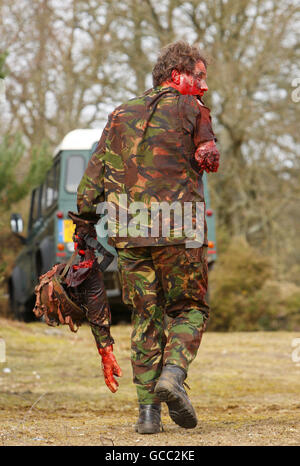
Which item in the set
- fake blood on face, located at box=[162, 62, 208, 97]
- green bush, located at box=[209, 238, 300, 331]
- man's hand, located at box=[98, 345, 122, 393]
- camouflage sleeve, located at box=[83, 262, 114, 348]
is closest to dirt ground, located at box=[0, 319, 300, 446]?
man's hand, located at box=[98, 345, 122, 393]

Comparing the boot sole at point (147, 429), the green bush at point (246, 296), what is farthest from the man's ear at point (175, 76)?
the green bush at point (246, 296)

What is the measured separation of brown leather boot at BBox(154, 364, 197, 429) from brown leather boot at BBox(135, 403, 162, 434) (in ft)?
0.56

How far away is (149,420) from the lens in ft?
12.5

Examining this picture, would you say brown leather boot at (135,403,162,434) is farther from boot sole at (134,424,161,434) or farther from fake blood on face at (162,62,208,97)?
fake blood on face at (162,62,208,97)

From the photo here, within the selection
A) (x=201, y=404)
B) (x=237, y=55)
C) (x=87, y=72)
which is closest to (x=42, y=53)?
(x=87, y=72)

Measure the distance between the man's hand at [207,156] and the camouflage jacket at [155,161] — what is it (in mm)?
38

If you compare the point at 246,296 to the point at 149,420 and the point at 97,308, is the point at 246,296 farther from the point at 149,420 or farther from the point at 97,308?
the point at 149,420

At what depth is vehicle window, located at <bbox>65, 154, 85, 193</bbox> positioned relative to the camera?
1148 centimetres

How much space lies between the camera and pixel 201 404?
581cm

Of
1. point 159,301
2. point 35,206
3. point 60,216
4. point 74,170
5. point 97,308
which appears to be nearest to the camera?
point 159,301

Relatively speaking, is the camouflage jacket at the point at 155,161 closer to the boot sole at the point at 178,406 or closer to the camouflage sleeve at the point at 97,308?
the camouflage sleeve at the point at 97,308

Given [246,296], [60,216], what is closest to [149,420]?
[60,216]

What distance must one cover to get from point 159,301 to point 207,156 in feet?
2.47

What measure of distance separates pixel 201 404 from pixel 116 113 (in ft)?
8.61
